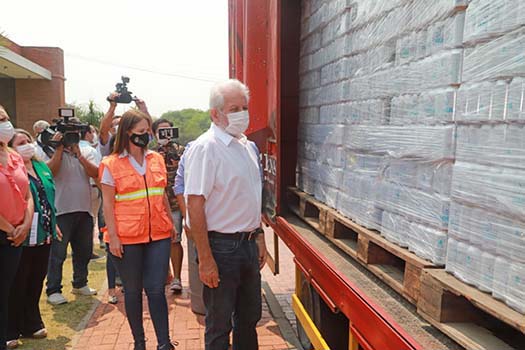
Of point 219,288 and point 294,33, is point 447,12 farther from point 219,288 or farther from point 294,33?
point 294,33

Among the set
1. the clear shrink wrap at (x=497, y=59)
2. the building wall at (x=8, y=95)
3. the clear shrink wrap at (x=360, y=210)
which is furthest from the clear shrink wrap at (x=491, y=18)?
the building wall at (x=8, y=95)

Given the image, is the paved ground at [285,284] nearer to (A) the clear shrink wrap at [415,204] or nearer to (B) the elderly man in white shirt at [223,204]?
(B) the elderly man in white shirt at [223,204]

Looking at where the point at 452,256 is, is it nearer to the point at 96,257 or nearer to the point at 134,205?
the point at 134,205

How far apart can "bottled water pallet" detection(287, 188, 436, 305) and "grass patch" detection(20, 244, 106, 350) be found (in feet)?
8.32

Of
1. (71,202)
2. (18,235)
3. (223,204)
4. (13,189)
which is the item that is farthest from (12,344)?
(223,204)

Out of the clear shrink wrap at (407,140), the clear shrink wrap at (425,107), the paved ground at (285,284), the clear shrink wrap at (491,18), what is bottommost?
the paved ground at (285,284)

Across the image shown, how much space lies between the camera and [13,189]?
328cm

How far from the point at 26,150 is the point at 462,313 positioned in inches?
142

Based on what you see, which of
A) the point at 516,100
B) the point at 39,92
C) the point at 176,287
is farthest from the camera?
the point at 39,92

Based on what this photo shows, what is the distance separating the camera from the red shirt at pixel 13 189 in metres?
3.19

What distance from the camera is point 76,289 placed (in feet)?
17.2

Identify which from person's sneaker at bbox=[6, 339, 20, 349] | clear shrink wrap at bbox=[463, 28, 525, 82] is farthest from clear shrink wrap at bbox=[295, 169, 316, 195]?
person's sneaker at bbox=[6, 339, 20, 349]

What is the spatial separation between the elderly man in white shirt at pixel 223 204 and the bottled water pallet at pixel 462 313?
128 centimetres

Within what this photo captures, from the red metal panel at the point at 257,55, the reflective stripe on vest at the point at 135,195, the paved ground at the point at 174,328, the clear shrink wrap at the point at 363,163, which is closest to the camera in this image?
the clear shrink wrap at the point at 363,163
